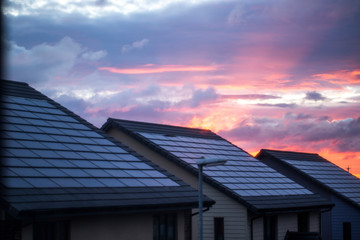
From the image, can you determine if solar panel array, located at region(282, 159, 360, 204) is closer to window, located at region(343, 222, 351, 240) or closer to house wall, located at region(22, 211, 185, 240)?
window, located at region(343, 222, 351, 240)

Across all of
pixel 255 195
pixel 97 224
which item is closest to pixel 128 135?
pixel 255 195

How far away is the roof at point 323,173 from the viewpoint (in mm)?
40875

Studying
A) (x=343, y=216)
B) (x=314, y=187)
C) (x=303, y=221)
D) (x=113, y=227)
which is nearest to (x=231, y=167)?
(x=303, y=221)

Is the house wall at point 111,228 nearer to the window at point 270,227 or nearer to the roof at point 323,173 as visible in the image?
the window at point 270,227

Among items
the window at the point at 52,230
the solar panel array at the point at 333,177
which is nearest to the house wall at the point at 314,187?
the solar panel array at the point at 333,177

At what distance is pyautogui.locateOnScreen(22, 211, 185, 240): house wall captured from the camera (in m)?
14.6

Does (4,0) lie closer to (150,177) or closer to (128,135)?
(150,177)

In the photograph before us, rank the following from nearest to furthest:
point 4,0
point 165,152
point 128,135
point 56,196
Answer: point 4,0 < point 56,196 < point 165,152 < point 128,135

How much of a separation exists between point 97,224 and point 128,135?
14857 mm

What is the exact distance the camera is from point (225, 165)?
30297mm

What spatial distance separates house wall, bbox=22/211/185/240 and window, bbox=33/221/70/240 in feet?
0.55

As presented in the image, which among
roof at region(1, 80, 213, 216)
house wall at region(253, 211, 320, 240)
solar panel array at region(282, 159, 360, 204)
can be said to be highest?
solar panel array at region(282, 159, 360, 204)

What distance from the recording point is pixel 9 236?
13.0 metres

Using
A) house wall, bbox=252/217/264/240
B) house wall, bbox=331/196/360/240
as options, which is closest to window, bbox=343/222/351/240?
house wall, bbox=331/196/360/240
